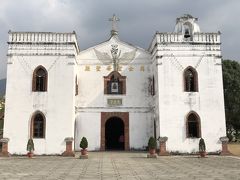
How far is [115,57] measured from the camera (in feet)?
82.4

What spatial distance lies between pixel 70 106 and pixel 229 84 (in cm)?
2107

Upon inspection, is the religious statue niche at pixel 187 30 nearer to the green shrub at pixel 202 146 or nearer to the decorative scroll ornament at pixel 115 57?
the decorative scroll ornament at pixel 115 57

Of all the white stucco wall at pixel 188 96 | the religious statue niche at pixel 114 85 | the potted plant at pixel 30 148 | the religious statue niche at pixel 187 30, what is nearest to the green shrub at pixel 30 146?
the potted plant at pixel 30 148

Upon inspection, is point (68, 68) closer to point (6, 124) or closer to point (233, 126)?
point (6, 124)

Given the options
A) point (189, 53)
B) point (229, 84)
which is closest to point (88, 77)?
point (189, 53)

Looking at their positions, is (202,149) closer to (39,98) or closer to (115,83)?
(115,83)

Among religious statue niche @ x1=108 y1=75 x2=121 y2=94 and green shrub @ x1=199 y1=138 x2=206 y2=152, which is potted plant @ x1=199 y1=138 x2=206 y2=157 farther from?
religious statue niche @ x1=108 y1=75 x2=121 y2=94

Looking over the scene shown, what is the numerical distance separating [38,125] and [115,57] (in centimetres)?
753

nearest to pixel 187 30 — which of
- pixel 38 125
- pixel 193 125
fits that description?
pixel 193 125

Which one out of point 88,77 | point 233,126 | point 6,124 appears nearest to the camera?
point 6,124

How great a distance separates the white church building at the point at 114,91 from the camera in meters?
21.8

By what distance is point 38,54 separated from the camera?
22.7 meters

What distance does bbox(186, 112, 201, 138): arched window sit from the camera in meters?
22.2

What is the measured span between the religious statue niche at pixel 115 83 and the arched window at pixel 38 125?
5279 millimetres
